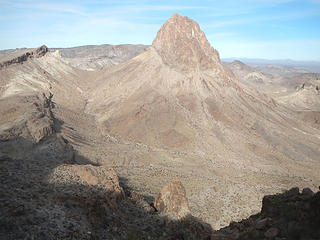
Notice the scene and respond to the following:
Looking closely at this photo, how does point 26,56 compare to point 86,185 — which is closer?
point 86,185

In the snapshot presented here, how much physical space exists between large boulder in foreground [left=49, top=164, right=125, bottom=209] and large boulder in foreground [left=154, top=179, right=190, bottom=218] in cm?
248

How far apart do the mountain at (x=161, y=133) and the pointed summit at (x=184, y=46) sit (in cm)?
25

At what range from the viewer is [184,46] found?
59406mm

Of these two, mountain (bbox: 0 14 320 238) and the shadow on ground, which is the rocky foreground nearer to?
the shadow on ground

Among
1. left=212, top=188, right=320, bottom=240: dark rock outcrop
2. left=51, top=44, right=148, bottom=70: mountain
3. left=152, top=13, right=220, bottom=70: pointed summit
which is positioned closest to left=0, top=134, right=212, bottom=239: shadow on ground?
left=212, top=188, right=320, bottom=240: dark rock outcrop

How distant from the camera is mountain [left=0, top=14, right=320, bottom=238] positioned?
2345 centimetres

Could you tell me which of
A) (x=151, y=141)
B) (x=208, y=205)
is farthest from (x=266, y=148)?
(x=208, y=205)

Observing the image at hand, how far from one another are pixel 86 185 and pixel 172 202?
5.32 meters

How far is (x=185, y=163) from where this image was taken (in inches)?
1396

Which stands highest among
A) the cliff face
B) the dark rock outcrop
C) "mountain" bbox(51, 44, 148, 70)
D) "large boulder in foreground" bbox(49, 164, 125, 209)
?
"mountain" bbox(51, 44, 148, 70)

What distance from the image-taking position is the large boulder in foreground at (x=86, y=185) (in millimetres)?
13326

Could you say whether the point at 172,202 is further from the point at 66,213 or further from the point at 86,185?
the point at 66,213

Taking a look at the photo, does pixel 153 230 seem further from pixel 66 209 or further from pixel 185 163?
pixel 185 163

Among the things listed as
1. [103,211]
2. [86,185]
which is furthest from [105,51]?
[103,211]
